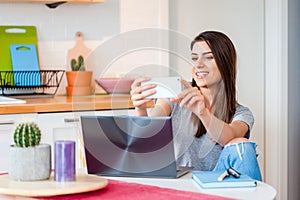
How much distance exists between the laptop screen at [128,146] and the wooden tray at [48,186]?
16cm

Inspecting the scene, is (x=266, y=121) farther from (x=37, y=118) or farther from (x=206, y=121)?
(x=206, y=121)

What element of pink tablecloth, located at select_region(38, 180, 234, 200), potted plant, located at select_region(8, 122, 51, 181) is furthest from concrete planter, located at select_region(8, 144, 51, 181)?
pink tablecloth, located at select_region(38, 180, 234, 200)

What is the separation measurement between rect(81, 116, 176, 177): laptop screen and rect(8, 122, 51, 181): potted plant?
0.80ft

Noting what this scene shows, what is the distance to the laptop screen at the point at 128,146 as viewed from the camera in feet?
6.45

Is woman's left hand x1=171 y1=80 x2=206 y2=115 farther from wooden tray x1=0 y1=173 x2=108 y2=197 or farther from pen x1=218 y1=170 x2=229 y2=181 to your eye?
wooden tray x1=0 y1=173 x2=108 y2=197

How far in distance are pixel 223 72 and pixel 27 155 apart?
1129 millimetres

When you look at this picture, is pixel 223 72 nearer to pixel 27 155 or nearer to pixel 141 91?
pixel 141 91

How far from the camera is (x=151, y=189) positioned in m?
1.84

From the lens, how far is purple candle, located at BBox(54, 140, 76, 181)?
71.2 inches

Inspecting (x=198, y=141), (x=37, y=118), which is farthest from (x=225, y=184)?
(x=37, y=118)

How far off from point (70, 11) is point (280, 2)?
4.88ft

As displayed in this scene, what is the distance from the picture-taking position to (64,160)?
1821 mm

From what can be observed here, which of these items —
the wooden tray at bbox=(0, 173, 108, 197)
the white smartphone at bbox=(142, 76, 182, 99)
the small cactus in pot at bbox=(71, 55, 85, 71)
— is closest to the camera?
the wooden tray at bbox=(0, 173, 108, 197)

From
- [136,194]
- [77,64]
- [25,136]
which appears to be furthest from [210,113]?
[77,64]
